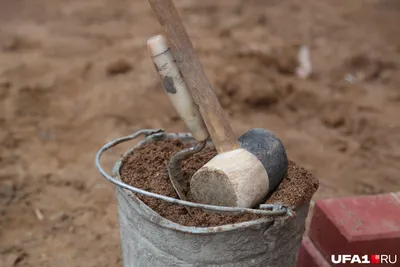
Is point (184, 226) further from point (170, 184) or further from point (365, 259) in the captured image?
point (365, 259)

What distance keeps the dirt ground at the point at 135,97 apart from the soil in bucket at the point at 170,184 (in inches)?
41.4

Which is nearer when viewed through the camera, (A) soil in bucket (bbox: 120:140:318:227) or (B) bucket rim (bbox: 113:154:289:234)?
(B) bucket rim (bbox: 113:154:289:234)

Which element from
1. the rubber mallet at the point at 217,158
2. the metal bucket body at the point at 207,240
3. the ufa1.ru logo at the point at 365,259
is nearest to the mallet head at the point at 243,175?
the rubber mallet at the point at 217,158

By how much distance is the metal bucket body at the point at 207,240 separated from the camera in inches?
62.5

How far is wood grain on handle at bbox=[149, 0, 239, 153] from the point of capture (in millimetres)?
1664

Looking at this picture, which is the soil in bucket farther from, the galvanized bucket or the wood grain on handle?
the wood grain on handle

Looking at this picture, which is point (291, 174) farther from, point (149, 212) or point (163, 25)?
point (163, 25)

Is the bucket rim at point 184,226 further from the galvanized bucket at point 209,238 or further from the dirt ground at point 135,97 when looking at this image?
the dirt ground at point 135,97

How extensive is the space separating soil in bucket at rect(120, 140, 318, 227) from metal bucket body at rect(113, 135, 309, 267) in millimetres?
46

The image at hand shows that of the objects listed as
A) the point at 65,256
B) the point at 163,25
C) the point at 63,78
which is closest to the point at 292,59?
the point at 63,78

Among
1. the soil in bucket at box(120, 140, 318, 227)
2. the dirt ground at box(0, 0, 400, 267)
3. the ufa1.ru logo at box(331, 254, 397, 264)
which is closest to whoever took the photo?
the soil in bucket at box(120, 140, 318, 227)

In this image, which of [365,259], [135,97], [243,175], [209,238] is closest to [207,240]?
[209,238]

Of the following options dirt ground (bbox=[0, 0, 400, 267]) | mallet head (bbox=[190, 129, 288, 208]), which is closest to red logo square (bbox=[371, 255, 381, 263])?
mallet head (bbox=[190, 129, 288, 208])

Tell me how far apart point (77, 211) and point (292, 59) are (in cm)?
258
